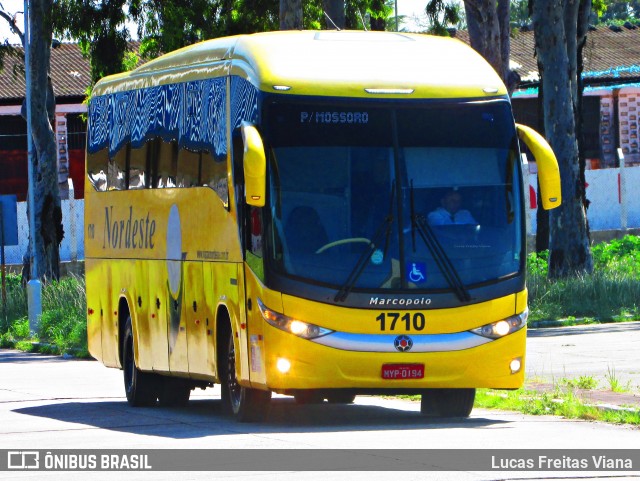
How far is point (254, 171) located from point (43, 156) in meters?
22.3

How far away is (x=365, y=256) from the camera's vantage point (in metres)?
14.1

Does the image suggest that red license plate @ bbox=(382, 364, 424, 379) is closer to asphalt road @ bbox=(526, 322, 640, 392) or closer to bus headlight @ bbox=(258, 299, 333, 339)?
bus headlight @ bbox=(258, 299, 333, 339)

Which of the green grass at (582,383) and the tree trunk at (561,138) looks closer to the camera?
the green grass at (582,383)

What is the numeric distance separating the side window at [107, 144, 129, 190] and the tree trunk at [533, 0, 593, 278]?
1166cm

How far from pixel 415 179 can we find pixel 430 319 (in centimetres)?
124

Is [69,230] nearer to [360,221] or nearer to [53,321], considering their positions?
[53,321]

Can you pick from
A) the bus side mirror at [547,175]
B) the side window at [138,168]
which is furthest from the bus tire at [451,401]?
the side window at [138,168]

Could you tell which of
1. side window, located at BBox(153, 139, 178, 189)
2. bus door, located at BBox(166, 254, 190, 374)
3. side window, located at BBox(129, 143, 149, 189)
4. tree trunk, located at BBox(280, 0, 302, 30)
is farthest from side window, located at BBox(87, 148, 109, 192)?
tree trunk, located at BBox(280, 0, 302, 30)

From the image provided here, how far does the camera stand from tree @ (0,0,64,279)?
1366 inches

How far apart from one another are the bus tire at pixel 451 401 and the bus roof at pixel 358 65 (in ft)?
8.91

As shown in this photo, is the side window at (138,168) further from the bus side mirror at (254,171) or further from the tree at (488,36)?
the tree at (488,36)

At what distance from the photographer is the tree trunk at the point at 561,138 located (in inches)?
1142

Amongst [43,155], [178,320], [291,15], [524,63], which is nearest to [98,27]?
[43,155]

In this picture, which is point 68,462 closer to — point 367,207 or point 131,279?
point 367,207
